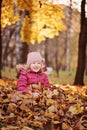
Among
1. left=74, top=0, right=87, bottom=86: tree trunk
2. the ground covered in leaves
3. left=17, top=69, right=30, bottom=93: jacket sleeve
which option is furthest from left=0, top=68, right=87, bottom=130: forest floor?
left=74, top=0, right=87, bottom=86: tree trunk

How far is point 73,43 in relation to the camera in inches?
2032

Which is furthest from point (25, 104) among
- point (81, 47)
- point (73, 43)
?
point (73, 43)

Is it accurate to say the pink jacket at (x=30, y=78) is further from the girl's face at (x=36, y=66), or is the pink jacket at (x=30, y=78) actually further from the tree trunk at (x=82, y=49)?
the tree trunk at (x=82, y=49)

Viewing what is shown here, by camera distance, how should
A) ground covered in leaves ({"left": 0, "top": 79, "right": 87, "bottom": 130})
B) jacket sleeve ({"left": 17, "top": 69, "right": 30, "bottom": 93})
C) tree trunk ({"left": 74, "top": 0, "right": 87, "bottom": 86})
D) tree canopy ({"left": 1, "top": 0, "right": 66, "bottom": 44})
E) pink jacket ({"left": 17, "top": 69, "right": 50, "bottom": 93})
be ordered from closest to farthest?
1. ground covered in leaves ({"left": 0, "top": 79, "right": 87, "bottom": 130})
2. jacket sleeve ({"left": 17, "top": 69, "right": 30, "bottom": 93})
3. pink jacket ({"left": 17, "top": 69, "right": 50, "bottom": 93})
4. tree trunk ({"left": 74, "top": 0, "right": 87, "bottom": 86})
5. tree canopy ({"left": 1, "top": 0, "right": 66, "bottom": 44})

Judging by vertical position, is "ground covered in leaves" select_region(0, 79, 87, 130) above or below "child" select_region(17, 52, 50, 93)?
below

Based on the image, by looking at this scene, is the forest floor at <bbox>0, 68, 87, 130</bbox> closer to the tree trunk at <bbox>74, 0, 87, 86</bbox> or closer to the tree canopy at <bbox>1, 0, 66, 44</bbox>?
the tree trunk at <bbox>74, 0, 87, 86</bbox>

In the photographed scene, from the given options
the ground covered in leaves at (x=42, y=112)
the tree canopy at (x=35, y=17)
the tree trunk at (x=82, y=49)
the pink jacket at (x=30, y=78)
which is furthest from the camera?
the tree canopy at (x=35, y=17)

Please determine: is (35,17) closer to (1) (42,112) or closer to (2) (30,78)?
A: (2) (30,78)

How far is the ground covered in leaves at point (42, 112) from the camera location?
554 centimetres

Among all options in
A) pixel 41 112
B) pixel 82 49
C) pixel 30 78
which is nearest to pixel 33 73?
pixel 30 78

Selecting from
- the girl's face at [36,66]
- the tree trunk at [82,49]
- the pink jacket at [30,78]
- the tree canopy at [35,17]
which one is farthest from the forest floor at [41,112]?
the tree canopy at [35,17]

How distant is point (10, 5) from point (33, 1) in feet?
3.49

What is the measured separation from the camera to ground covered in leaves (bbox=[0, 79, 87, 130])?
5541 mm

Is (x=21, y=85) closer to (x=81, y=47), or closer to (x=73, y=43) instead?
(x=81, y=47)
